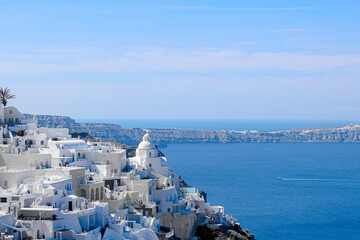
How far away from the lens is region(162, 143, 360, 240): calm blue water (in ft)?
271

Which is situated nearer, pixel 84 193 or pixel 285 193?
pixel 84 193

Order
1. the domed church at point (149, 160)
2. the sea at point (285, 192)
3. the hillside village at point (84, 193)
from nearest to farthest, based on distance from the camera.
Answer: the hillside village at point (84, 193)
the domed church at point (149, 160)
the sea at point (285, 192)

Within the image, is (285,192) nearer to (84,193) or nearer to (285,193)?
(285,193)

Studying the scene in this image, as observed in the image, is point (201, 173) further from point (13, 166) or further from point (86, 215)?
point (86, 215)

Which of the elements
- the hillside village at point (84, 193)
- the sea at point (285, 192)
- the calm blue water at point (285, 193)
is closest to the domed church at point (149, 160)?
the hillside village at point (84, 193)

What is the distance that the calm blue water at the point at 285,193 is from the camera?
82688 mm

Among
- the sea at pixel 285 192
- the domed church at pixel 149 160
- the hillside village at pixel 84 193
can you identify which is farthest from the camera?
the sea at pixel 285 192

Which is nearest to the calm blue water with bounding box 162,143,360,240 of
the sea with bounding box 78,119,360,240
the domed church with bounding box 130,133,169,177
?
the sea with bounding box 78,119,360,240

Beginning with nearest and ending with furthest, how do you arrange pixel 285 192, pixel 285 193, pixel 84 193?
pixel 84 193
pixel 285 193
pixel 285 192

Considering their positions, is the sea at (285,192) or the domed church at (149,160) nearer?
the domed church at (149,160)

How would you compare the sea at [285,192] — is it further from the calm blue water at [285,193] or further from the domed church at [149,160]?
the domed church at [149,160]

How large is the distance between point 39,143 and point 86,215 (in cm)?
1964

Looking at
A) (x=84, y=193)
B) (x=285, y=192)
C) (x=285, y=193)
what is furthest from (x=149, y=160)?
(x=285, y=192)

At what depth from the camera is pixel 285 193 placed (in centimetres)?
11206
